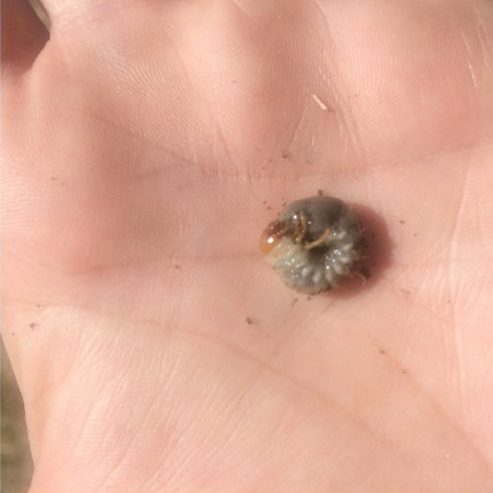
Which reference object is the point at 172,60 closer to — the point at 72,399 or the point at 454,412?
the point at 72,399

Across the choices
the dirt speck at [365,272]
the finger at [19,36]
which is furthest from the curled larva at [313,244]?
the finger at [19,36]

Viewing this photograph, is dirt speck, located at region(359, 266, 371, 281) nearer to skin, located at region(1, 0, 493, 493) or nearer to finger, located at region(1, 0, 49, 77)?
skin, located at region(1, 0, 493, 493)

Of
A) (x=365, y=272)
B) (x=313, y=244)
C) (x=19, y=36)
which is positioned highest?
(x=19, y=36)

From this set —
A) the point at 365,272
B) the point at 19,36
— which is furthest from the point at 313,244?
the point at 19,36

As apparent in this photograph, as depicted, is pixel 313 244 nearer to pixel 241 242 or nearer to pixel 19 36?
pixel 241 242

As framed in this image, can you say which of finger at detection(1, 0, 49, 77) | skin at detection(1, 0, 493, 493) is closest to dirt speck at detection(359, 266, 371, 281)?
skin at detection(1, 0, 493, 493)
